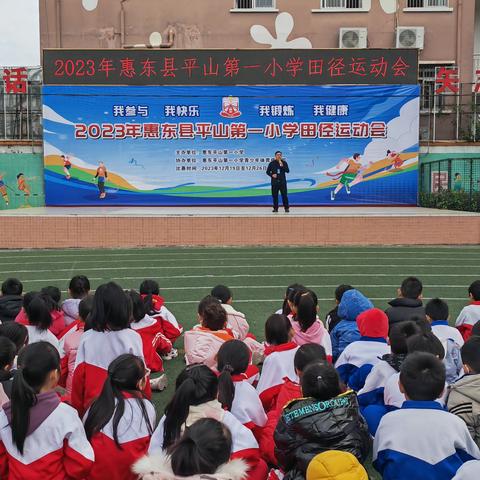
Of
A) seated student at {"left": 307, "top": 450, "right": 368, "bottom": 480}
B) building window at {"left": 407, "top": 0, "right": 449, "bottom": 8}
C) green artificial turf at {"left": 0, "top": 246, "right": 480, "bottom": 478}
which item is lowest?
green artificial turf at {"left": 0, "top": 246, "right": 480, "bottom": 478}

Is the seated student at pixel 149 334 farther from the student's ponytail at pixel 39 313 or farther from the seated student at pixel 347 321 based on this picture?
the seated student at pixel 347 321

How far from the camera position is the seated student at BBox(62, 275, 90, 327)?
232 inches

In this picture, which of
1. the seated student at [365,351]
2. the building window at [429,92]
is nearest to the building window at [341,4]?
the building window at [429,92]

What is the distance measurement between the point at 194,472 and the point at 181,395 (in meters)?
0.92

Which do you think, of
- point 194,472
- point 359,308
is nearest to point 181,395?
point 194,472

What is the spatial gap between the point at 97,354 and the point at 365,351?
1.72m

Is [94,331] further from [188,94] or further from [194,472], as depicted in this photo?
[188,94]

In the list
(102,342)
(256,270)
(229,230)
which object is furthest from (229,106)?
(102,342)

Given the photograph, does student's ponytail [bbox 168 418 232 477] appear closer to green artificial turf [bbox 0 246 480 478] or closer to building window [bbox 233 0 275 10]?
Answer: green artificial turf [bbox 0 246 480 478]

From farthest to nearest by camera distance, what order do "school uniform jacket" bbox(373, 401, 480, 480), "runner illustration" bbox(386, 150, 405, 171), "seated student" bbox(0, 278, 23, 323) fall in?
1. "runner illustration" bbox(386, 150, 405, 171)
2. "seated student" bbox(0, 278, 23, 323)
3. "school uniform jacket" bbox(373, 401, 480, 480)

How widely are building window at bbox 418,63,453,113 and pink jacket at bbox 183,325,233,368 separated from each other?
1872 centimetres

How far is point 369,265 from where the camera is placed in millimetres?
12609

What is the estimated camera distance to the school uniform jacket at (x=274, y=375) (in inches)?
165

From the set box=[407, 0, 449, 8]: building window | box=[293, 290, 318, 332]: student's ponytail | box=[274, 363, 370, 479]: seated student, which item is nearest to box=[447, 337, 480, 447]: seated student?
box=[274, 363, 370, 479]: seated student
